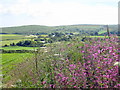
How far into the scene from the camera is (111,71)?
5.00 meters

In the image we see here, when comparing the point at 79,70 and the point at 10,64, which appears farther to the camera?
the point at 10,64

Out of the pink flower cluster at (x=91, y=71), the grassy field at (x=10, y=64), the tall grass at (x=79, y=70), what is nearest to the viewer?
the pink flower cluster at (x=91, y=71)

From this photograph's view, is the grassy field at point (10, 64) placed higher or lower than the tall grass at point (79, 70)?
lower

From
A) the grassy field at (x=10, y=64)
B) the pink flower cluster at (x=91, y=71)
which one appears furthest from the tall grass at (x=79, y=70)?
the grassy field at (x=10, y=64)

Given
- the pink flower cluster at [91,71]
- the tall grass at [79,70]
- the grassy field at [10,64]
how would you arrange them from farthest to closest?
the grassy field at [10,64] < the tall grass at [79,70] < the pink flower cluster at [91,71]

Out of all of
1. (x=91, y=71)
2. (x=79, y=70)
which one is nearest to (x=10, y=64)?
(x=79, y=70)

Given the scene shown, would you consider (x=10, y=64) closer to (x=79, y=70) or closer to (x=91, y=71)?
(x=79, y=70)

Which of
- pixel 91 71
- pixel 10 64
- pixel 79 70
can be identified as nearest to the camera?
pixel 91 71

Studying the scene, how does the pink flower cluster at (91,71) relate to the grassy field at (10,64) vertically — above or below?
above

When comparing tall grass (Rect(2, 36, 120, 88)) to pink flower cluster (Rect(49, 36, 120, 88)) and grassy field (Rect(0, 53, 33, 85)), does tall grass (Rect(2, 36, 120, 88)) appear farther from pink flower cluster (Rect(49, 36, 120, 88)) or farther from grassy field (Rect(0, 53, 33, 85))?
grassy field (Rect(0, 53, 33, 85))

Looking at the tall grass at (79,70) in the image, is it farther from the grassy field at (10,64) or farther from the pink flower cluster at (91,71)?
the grassy field at (10,64)

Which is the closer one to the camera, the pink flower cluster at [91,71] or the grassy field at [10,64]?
the pink flower cluster at [91,71]

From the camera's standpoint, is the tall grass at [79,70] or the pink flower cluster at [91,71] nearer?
→ the pink flower cluster at [91,71]

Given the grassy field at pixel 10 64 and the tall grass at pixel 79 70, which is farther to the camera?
the grassy field at pixel 10 64
